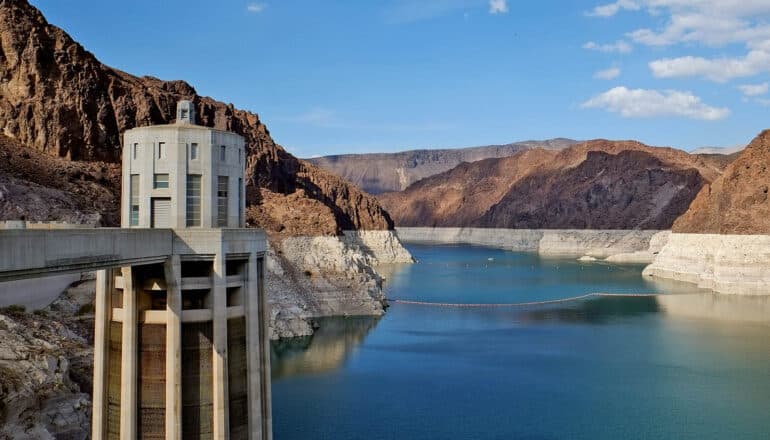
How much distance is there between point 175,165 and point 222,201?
1432mm

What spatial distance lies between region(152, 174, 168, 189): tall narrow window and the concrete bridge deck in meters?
1.37

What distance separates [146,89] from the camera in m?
89.9

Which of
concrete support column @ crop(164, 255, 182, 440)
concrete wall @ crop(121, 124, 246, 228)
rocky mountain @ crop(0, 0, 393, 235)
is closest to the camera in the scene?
concrete support column @ crop(164, 255, 182, 440)

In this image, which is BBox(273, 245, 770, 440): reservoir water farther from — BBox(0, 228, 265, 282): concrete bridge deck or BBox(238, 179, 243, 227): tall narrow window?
BBox(0, 228, 265, 282): concrete bridge deck

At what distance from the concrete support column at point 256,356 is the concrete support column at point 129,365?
100 inches

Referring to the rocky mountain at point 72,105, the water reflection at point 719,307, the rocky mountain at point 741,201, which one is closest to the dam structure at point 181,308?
the rocky mountain at point 72,105

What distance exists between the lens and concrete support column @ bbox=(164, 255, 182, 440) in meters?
17.0

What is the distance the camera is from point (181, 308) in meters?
17.3

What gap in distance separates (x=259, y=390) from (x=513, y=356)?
42869 mm

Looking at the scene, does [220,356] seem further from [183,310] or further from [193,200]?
[193,200]

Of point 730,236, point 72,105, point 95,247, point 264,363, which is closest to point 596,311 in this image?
point 730,236

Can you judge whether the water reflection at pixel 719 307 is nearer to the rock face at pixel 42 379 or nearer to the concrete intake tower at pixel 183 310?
the rock face at pixel 42 379

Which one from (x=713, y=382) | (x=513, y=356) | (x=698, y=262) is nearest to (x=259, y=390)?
(x=713, y=382)

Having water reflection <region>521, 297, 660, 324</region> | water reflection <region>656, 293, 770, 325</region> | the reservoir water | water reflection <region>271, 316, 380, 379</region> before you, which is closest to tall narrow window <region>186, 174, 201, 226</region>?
the reservoir water
